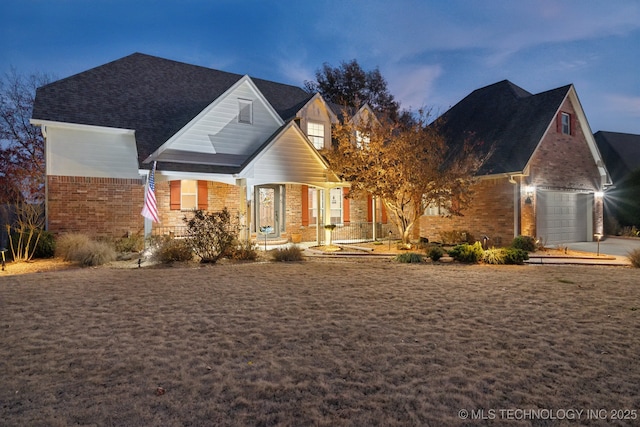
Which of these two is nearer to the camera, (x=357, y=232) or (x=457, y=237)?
(x=457, y=237)

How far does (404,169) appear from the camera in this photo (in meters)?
13.4

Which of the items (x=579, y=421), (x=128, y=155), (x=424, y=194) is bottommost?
(x=579, y=421)

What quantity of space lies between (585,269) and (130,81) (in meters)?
17.6

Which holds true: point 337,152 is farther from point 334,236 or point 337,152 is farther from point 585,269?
point 585,269

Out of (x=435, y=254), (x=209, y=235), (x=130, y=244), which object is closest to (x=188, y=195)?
(x=130, y=244)

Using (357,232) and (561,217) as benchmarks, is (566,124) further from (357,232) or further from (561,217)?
(357,232)

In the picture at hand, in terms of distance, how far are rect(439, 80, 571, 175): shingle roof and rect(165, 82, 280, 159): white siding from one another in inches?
289

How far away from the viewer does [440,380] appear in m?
3.57

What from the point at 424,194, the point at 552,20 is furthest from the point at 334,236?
the point at 552,20

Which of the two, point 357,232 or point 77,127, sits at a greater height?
point 77,127

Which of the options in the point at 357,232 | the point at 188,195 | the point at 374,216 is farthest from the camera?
the point at 357,232

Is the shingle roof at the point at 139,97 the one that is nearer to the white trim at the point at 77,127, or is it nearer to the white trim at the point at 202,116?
the white trim at the point at 77,127

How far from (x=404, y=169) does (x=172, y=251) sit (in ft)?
26.1

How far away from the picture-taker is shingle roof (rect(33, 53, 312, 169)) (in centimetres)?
1366
